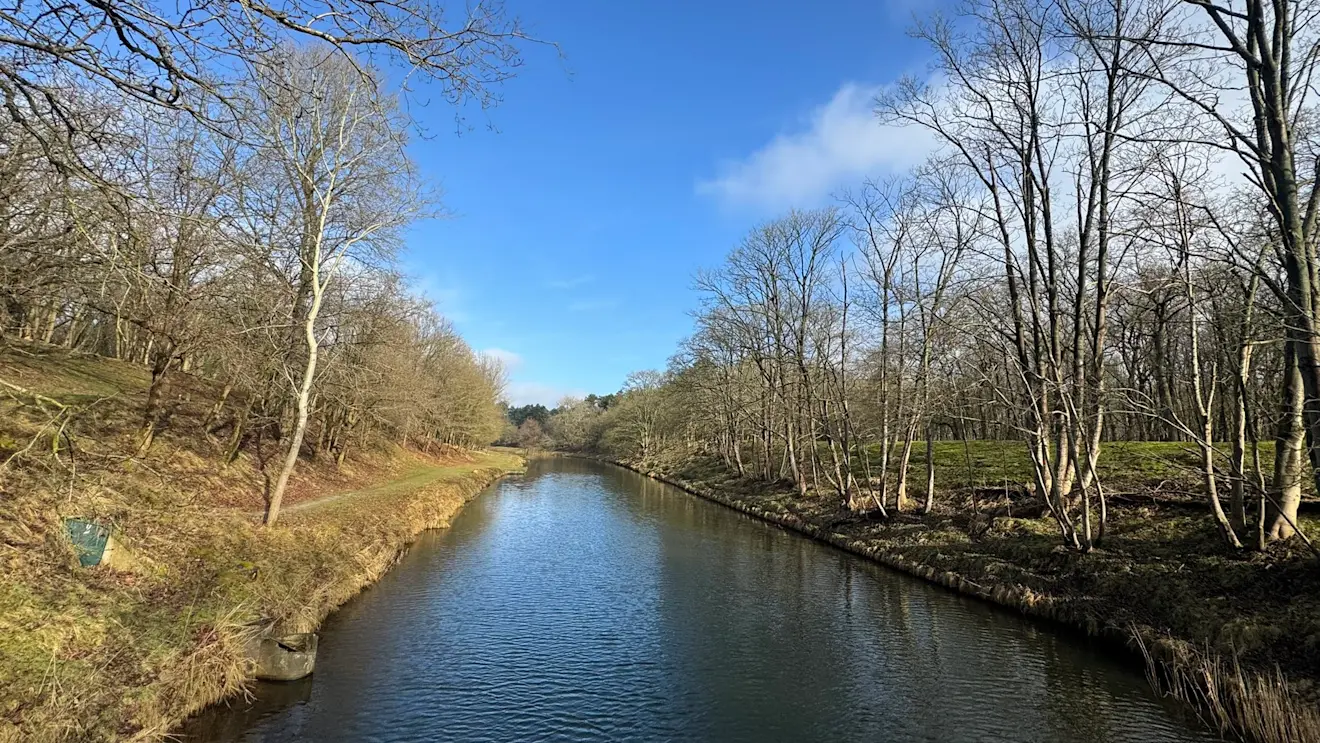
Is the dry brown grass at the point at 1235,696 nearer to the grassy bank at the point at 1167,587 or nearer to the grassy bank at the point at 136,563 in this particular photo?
the grassy bank at the point at 1167,587

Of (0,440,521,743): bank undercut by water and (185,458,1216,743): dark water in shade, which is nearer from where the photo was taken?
(0,440,521,743): bank undercut by water

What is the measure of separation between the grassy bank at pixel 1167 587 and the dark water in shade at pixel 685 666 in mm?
606

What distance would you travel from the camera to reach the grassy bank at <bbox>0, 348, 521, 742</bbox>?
649 cm

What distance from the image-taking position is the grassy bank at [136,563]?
6492 millimetres

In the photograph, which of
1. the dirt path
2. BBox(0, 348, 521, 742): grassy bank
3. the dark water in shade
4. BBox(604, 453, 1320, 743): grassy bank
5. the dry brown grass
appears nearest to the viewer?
BBox(0, 348, 521, 742): grassy bank

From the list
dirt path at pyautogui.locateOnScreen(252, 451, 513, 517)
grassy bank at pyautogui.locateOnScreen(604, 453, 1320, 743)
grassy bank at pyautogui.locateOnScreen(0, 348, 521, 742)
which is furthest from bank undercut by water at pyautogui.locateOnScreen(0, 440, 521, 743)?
→ grassy bank at pyautogui.locateOnScreen(604, 453, 1320, 743)

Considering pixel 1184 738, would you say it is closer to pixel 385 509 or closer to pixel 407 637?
pixel 407 637

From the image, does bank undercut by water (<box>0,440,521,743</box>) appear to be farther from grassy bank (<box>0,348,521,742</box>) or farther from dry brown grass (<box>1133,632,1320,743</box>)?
dry brown grass (<box>1133,632,1320,743</box>)

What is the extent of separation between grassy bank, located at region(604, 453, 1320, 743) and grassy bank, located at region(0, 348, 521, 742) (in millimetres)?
12360

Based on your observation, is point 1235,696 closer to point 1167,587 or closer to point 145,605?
point 1167,587

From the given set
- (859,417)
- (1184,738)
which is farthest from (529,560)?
(859,417)

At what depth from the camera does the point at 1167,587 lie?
1212 cm

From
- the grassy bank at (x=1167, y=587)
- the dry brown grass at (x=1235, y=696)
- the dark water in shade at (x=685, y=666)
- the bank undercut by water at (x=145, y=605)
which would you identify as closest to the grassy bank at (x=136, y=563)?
the bank undercut by water at (x=145, y=605)

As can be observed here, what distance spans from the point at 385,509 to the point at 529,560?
16.8ft
